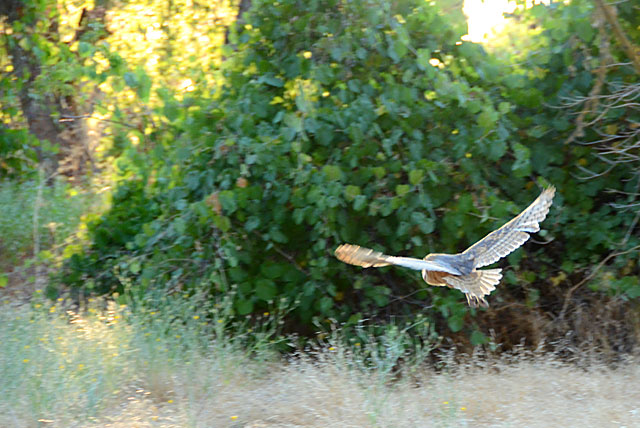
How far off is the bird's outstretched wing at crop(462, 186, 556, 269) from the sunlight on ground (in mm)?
1898

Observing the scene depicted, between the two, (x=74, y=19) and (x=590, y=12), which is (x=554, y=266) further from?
(x=74, y=19)

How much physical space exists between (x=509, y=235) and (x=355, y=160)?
4.51ft

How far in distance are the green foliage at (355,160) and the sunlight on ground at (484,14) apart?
0.22m

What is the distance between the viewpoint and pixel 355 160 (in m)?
5.62

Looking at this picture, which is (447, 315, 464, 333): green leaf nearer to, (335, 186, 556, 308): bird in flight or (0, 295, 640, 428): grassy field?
(0, 295, 640, 428): grassy field

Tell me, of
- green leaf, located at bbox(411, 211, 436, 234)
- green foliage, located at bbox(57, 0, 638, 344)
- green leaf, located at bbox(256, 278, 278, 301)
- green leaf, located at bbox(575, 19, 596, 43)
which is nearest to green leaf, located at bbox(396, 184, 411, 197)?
green foliage, located at bbox(57, 0, 638, 344)

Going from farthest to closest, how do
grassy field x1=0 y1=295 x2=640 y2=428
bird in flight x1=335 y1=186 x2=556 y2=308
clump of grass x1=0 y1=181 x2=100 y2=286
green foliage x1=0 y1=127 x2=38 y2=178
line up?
clump of grass x1=0 y1=181 x2=100 y2=286 → green foliage x1=0 y1=127 x2=38 y2=178 → grassy field x1=0 y1=295 x2=640 y2=428 → bird in flight x1=335 y1=186 x2=556 y2=308

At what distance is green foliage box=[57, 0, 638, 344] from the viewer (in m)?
5.64

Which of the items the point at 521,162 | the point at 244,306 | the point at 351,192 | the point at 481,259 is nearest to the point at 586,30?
the point at 521,162

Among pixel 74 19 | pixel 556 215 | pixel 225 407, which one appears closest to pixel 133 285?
pixel 225 407

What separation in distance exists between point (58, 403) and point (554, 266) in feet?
13.2

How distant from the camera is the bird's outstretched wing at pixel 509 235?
461 centimetres

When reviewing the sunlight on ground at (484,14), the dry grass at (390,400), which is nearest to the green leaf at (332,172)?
the dry grass at (390,400)

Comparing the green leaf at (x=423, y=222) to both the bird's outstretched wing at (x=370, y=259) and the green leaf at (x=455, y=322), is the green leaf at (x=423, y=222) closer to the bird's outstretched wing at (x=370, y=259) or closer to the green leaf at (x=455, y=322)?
the green leaf at (x=455, y=322)
